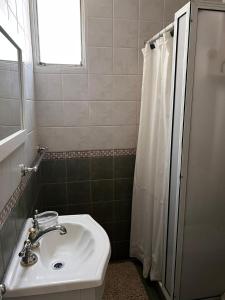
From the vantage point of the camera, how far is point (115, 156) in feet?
6.81

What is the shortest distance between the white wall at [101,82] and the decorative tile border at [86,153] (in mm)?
44

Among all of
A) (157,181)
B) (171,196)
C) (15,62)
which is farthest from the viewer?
(157,181)

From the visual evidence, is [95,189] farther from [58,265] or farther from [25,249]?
[25,249]

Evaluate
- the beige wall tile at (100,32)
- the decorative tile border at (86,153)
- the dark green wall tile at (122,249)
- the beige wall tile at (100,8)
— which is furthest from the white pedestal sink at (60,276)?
the beige wall tile at (100,8)

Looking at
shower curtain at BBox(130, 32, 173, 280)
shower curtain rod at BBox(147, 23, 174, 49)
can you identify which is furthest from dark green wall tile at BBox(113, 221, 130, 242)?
shower curtain rod at BBox(147, 23, 174, 49)

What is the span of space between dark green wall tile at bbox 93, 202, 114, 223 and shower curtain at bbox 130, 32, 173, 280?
0.21 m

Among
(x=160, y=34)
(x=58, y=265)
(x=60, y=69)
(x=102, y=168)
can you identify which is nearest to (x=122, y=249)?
(x=102, y=168)

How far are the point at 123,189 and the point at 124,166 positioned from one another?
8.5 inches

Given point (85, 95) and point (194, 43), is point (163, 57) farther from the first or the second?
point (85, 95)

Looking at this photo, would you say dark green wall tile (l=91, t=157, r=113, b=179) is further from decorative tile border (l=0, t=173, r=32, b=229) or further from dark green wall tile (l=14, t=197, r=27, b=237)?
dark green wall tile (l=14, t=197, r=27, b=237)

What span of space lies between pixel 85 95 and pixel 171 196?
1.04m

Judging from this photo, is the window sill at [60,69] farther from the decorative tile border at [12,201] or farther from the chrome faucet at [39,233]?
the chrome faucet at [39,233]

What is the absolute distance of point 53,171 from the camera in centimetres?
199

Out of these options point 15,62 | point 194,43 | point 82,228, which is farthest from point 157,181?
point 15,62
